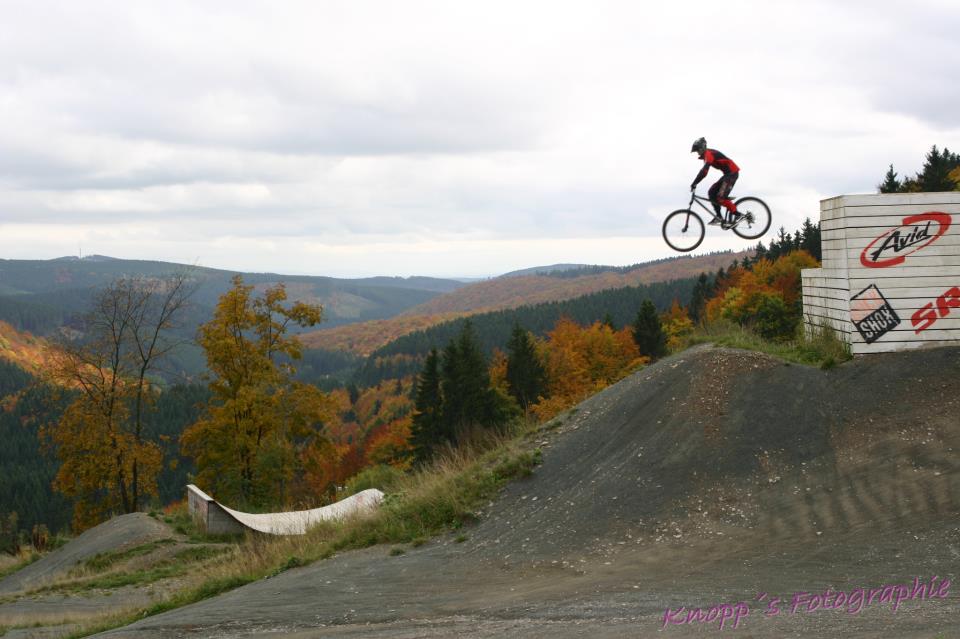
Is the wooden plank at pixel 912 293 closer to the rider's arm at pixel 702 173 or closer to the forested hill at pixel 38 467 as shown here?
the rider's arm at pixel 702 173

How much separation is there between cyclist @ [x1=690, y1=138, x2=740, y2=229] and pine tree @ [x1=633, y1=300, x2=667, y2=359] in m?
44.6

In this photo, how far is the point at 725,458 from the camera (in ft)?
38.8

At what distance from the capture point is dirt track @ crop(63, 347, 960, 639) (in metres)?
8.09

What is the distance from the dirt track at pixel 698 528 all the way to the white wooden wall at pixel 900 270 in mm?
585

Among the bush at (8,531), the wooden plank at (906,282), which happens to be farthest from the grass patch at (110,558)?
the bush at (8,531)

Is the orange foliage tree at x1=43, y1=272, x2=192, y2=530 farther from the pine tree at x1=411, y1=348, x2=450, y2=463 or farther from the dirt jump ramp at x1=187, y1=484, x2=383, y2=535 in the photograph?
the pine tree at x1=411, y1=348, x2=450, y2=463

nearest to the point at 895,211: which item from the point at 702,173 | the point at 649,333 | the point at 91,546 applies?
the point at 702,173

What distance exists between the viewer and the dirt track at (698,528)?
8.09 meters

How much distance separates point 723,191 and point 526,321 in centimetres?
14890

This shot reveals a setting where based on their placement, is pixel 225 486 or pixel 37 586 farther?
pixel 225 486

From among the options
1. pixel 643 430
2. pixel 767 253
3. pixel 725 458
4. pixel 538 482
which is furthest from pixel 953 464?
pixel 767 253

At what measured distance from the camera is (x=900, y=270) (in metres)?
14.0

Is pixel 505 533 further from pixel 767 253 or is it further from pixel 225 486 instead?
pixel 767 253

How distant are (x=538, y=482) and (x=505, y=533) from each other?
166 centimetres
